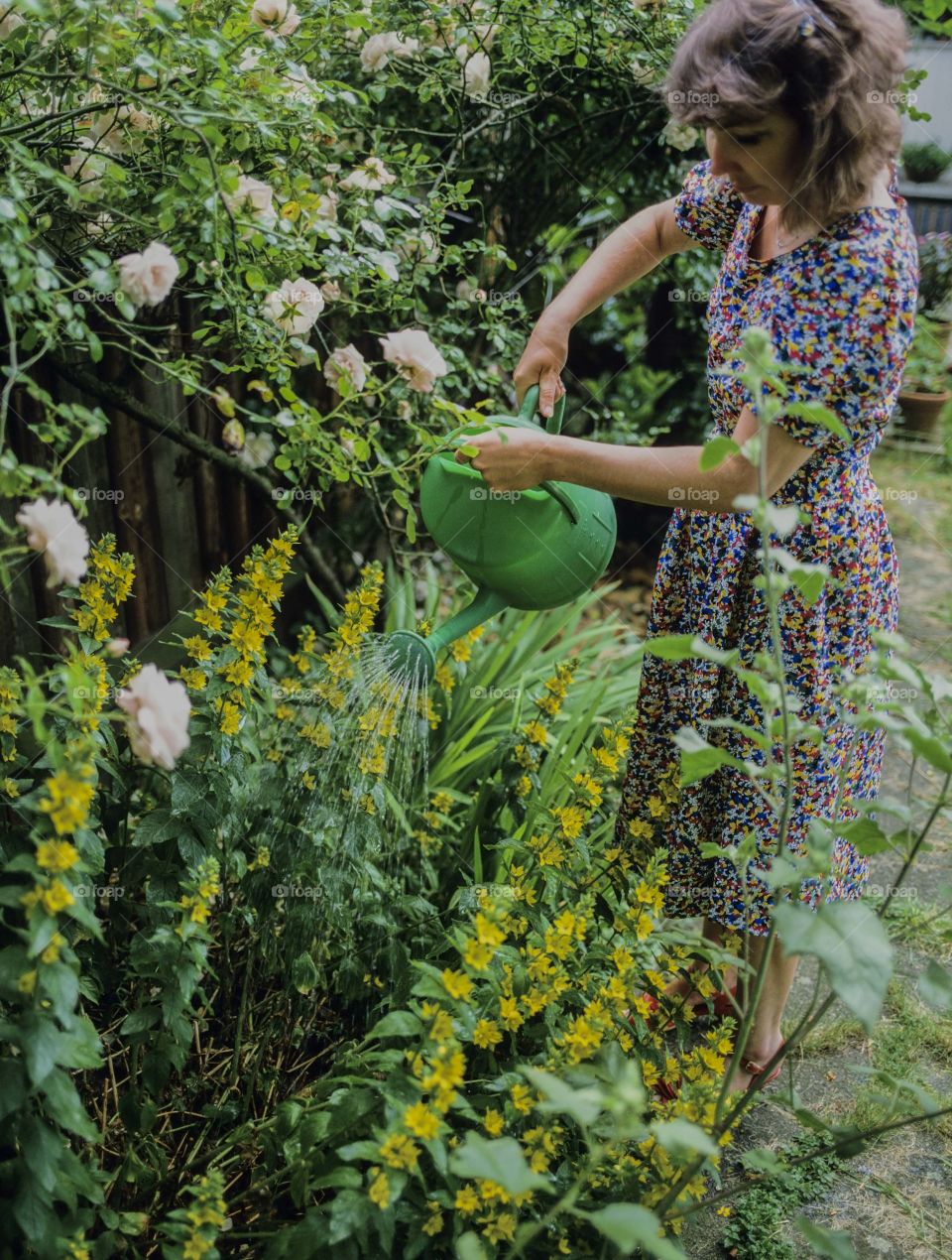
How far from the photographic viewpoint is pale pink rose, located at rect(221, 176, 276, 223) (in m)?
1.47

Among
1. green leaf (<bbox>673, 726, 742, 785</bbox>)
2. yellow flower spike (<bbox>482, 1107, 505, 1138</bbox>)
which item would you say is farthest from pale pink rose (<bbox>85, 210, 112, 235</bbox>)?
yellow flower spike (<bbox>482, 1107, 505, 1138</bbox>)

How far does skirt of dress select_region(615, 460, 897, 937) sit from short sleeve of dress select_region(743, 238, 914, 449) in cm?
23

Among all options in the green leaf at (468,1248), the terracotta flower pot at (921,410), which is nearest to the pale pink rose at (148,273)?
the green leaf at (468,1248)

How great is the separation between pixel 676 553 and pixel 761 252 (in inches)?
18.3

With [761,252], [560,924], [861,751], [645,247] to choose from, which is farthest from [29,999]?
[645,247]

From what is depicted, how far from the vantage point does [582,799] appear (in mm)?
1573

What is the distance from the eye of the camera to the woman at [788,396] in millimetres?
1357

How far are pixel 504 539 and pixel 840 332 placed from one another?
50cm

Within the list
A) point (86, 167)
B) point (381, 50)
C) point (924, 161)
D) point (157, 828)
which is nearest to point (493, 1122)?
point (157, 828)

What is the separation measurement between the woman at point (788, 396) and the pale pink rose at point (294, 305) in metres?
0.34

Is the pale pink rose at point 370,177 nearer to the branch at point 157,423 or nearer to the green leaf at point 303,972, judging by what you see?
the branch at point 157,423

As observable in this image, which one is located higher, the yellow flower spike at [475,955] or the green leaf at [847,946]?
the green leaf at [847,946]

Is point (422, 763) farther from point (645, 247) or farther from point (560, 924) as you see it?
point (645, 247)

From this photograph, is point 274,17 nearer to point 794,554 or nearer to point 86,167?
point 86,167
